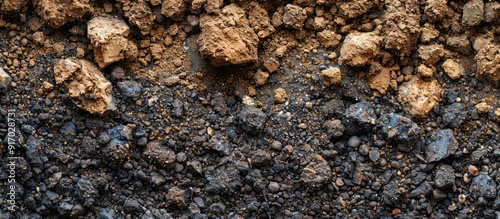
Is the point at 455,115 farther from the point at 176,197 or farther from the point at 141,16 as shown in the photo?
the point at 141,16

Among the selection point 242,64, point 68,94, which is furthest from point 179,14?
point 68,94

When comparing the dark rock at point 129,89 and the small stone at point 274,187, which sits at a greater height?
the dark rock at point 129,89

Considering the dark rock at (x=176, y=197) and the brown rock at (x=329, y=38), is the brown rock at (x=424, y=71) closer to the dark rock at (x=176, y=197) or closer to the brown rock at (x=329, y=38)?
the brown rock at (x=329, y=38)

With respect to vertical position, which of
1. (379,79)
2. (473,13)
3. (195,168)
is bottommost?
(195,168)

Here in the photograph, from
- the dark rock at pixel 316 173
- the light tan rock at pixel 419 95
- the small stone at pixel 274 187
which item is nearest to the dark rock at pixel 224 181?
the small stone at pixel 274 187

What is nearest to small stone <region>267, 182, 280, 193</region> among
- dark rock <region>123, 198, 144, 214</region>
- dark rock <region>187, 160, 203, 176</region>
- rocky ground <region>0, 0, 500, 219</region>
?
rocky ground <region>0, 0, 500, 219</region>

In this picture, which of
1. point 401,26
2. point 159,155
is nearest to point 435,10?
point 401,26

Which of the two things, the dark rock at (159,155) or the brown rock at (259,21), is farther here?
the brown rock at (259,21)

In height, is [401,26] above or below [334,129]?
above
